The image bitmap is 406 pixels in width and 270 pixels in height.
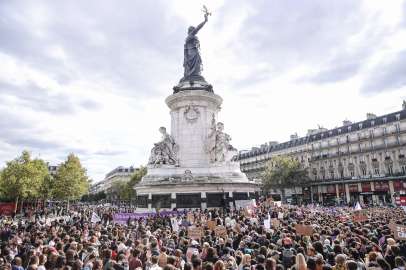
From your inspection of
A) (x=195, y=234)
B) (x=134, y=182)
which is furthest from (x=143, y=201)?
(x=134, y=182)

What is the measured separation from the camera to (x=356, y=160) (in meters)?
57.8

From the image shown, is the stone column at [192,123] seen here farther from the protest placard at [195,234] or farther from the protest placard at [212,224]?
the protest placard at [195,234]

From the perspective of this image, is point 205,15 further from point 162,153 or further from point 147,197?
point 147,197

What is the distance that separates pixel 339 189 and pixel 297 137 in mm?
20277

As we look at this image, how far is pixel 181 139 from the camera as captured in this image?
29031mm

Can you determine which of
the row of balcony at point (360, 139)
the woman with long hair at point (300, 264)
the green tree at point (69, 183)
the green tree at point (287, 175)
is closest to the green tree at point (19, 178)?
the green tree at point (69, 183)

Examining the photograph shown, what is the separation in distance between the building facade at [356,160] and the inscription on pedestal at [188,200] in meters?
28.0

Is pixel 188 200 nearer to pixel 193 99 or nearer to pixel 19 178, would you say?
pixel 193 99

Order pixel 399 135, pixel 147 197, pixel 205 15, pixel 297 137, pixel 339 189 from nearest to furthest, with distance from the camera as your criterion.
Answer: pixel 147 197
pixel 205 15
pixel 399 135
pixel 339 189
pixel 297 137

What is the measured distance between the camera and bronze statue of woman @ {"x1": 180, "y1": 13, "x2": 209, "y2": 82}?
105 feet

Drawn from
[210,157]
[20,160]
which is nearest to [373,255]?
[210,157]

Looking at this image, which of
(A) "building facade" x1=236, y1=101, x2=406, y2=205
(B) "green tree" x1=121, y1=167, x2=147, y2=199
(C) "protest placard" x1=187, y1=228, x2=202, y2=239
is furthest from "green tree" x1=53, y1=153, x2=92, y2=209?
(C) "protest placard" x1=187, y1=228, x2=202, y2=239

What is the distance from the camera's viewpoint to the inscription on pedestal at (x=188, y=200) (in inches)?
984

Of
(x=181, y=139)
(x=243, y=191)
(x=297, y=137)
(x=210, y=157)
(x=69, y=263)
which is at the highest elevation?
(x=297, y=137)
